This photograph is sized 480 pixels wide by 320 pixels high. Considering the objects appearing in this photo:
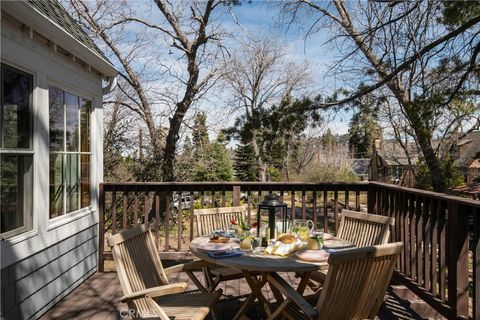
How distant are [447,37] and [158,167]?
7444 millimetres

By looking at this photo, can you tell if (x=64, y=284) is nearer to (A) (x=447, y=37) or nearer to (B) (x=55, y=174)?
(B) (x=55, y=174)

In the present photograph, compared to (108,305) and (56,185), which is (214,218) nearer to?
(108,305)

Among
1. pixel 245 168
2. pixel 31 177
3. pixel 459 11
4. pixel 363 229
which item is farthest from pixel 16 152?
pixel 245 168

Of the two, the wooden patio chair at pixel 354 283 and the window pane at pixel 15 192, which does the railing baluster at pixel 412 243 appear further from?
the window pane at pixel 15 192

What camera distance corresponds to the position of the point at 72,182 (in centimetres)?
427

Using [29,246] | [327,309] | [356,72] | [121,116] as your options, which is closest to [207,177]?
[121,116]

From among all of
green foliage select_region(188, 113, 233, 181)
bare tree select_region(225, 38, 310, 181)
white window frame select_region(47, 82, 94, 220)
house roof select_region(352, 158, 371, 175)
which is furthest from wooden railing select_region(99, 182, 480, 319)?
house roof select_region(352, 158, 371, 175)

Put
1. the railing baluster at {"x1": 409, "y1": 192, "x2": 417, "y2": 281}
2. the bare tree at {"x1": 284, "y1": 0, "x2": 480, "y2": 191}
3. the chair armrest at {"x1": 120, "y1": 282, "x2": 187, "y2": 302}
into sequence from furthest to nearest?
the bare tree at {"x1": 284, "y1": 0, "x2": 480, "y2": 191}, the railing baluster at {"x1": 409, "y1": 192, "x2": 417, "y2": 281}, the chair armrest at {"x1": 120, "y1": 282, "x2": 187, "y2": 302}

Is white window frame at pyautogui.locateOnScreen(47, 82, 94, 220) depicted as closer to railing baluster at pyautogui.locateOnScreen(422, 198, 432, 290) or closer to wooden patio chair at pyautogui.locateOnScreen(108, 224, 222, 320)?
wooden patio chair at pyautogui.locateOnScreen(108, 224, 222, 320)

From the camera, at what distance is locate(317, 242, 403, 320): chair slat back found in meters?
2.08

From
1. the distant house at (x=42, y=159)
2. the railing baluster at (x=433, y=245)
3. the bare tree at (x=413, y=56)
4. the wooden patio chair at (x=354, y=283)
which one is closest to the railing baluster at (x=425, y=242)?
the railing baluster at (x=433, y=245)

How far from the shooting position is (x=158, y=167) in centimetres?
1050

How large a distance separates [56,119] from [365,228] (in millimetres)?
3197

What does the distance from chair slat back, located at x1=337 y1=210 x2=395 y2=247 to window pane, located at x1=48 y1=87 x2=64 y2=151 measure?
2969mm
